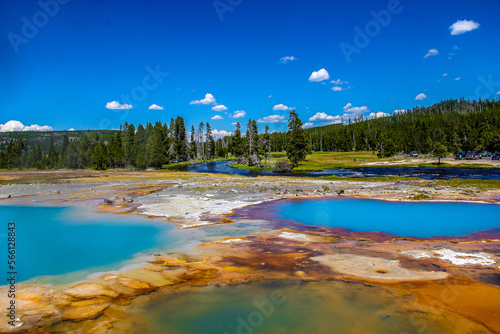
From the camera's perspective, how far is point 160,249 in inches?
485

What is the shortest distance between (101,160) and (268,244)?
282 feet

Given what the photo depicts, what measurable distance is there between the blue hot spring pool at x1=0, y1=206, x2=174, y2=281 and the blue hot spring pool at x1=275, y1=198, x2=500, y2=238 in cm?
883

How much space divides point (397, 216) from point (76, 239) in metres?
19.2

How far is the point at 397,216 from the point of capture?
749 inches

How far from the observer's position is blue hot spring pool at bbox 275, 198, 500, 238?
15794mm

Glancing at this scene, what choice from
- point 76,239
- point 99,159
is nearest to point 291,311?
point 76,239

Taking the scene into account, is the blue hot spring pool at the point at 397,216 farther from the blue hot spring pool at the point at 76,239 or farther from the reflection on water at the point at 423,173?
the reflection on water at the point at 423,173

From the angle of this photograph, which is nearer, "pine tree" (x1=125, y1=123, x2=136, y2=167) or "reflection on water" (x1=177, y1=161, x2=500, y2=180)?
"reflection on water" (x1=177, y1=161, x2=500, y2=180)

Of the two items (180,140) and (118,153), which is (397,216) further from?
(180,140)

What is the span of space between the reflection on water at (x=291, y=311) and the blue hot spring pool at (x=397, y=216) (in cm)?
829

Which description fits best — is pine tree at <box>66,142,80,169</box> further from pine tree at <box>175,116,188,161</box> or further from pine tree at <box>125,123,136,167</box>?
pine tree at <box>175,116,188,161</box>

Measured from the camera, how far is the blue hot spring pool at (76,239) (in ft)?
36.3

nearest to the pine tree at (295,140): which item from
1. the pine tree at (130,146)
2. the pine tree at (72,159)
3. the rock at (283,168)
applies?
the rock at (283,168)

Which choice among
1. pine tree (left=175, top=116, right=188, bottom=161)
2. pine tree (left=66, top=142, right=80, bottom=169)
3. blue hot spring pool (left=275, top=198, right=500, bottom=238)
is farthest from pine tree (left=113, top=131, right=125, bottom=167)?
blue hot spring pool (left=275, top=198, right=500, bottom=238)
